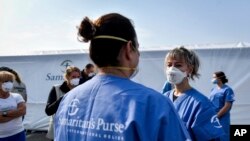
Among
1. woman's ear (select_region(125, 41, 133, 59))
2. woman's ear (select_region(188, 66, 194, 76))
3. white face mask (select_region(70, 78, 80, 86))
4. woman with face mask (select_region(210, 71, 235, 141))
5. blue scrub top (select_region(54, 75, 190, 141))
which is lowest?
woman with face mask (select_region(210, 71, 235, 141))

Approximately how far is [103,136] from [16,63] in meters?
9.18

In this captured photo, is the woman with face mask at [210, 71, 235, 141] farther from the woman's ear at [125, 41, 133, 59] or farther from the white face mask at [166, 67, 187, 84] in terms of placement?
the woman's ear at [125, 41, 133, 59]

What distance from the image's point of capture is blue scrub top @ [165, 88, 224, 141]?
2564 millimetres

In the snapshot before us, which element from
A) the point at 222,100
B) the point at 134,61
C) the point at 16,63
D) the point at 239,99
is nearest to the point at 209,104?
the point at 134,61

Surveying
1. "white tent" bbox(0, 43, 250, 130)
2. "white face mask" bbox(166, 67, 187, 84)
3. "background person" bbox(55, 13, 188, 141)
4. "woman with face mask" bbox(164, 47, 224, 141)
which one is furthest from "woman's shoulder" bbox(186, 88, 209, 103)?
"white tent" bbox(0, 43, 250, 130)

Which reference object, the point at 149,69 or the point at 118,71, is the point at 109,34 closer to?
the point at 118,71

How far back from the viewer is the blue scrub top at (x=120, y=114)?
1491 millimetres

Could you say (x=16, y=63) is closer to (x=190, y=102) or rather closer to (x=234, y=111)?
(x=234, y=111)

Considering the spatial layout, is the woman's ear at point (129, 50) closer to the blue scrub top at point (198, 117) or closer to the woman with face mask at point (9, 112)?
the blue scrub top at point (198, 117)

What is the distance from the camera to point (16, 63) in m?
10.3

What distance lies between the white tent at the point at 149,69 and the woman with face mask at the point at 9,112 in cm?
467

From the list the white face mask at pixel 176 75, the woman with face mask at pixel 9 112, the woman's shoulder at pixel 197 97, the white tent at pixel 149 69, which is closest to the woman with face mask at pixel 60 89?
the woman with face mask at pixel 9 112

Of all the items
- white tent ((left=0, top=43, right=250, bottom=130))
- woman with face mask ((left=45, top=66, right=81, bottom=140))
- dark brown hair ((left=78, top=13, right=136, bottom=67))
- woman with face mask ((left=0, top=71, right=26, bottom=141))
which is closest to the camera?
dark brown hair ((left=78, top=13, right=136, bottom=67))

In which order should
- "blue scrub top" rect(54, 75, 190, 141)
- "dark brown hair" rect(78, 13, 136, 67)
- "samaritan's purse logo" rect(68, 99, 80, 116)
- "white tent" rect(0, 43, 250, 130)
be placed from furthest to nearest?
"white tent" rect(0, 43, 250, 130), "samaritan's purse logo" rect(68, 99, 80, 116), "dark brown hair" rect(78, 13, 136, 67), "blue scrub top" rect(54, 75, 190, 141)
